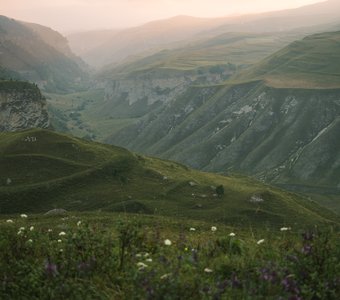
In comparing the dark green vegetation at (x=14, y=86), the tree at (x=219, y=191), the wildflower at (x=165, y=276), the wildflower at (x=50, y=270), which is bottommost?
the tree at (x=219, y=191)

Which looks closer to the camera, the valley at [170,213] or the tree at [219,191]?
the valley at [170,213]

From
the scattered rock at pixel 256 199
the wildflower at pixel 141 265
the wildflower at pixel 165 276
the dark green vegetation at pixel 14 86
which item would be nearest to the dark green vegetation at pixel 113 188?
the scattered rock at pixel 256 199

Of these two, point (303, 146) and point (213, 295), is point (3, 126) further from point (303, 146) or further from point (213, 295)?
point (213, 295)

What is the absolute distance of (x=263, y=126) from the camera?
200 metres

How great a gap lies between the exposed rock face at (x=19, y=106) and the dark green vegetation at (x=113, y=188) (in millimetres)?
82804

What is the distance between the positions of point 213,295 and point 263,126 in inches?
7712

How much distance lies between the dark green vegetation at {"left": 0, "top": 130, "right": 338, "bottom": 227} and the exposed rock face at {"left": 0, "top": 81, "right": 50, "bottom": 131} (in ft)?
272

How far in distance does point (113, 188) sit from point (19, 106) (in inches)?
4411

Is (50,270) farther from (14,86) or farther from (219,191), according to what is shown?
(14,86)

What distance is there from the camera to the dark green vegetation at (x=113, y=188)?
64.2 meters

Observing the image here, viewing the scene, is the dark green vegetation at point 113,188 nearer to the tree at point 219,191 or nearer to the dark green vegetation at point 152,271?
the tree at point 219,191

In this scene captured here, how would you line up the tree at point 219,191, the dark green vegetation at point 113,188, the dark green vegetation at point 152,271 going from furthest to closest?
the tree at point 219,191
the dark green vegetation at point 113,188
the dark green vegetation at point 152,271

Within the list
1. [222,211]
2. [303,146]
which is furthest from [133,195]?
[303,146]

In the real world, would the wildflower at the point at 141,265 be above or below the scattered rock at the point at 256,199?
above
